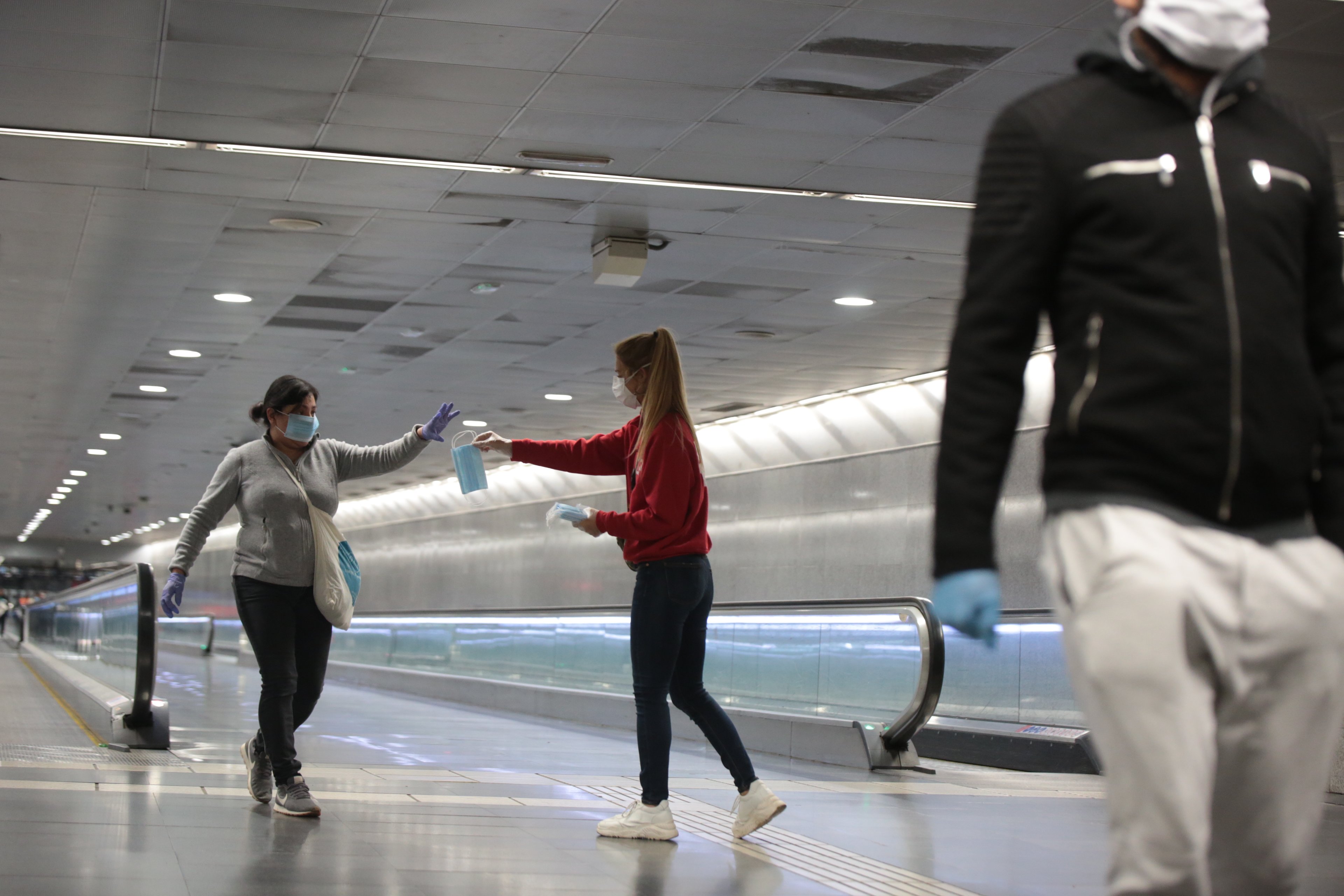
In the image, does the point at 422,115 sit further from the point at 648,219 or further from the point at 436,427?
the point at 436,427

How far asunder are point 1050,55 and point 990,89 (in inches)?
21.2

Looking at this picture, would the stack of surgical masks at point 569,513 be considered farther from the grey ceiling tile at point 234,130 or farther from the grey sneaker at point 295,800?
the grey ceiling tile at point 234,130

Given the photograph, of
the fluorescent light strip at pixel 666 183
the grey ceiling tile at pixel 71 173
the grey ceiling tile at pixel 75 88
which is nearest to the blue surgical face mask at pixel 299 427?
the grey ceiling tile at pixel 75 88

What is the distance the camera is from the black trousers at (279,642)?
5.87 metres

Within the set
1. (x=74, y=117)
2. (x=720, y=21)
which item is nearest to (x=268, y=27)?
(x=74, y=117)

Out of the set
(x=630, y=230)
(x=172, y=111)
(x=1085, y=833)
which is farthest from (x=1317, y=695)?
(x=630, y=230)

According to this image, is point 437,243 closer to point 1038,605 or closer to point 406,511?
point 1038,605

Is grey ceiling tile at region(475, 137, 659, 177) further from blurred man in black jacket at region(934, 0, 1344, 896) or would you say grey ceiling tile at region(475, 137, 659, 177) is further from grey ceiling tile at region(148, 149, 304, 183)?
blurred man in black jacket at region(934, 0, 1344, 896)

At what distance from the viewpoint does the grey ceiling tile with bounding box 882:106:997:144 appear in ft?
27.2

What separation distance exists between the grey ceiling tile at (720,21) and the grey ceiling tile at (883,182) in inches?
84.8

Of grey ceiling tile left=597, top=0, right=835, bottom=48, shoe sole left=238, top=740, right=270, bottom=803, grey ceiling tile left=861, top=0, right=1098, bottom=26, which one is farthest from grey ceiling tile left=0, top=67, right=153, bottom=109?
grey ceiling tile left=861, top=0, right=1098, bottom=26

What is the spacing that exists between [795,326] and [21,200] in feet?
24.7

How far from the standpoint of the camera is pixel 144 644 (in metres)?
9.76

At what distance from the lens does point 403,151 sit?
933cm
